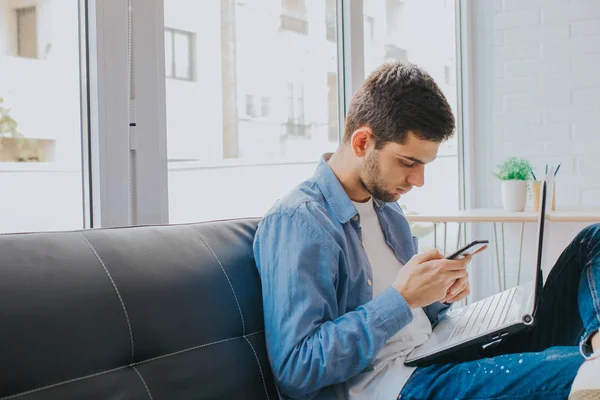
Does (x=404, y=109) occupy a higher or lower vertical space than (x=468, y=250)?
higher

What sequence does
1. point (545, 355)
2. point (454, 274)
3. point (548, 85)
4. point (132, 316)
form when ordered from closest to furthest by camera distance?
point (132, 316), point (545, 355), point (454, 274), point (548, 85)

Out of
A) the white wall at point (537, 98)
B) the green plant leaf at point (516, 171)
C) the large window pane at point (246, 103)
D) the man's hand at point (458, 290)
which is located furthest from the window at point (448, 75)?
the man's hand at point (458, 290)

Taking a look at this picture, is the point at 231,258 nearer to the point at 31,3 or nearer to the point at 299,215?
the point at 299,215

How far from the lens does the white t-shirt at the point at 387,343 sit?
47.5 inches

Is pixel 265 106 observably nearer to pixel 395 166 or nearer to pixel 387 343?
pixel 395 166

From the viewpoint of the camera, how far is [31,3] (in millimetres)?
1268

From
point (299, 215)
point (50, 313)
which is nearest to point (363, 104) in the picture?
point (299, 215)

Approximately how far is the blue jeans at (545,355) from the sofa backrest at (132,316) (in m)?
0.32

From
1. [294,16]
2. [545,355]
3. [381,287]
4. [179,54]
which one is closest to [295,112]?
[294,16]

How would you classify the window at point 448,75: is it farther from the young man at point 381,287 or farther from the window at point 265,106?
the young man at point 381,287

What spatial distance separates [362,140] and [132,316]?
62 centimetres

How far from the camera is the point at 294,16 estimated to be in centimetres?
215

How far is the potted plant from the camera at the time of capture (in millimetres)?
2715

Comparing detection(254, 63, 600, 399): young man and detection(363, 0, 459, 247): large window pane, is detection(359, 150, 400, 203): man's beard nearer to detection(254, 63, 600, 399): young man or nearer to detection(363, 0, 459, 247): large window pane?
detection(254, 63, 600, 399): young man
